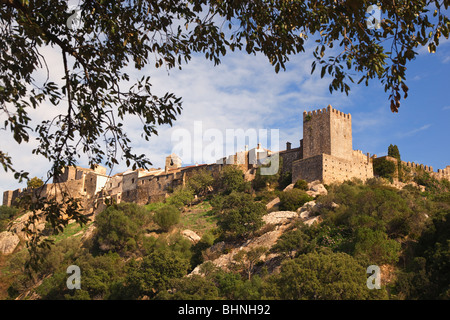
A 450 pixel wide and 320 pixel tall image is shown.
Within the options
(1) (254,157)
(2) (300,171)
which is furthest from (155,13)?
(1) (254,157)

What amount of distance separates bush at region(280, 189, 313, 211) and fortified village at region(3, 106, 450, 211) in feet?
13.8

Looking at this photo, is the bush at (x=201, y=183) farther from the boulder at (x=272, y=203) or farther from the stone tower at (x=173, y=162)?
the boulder at (x=272, y=203)

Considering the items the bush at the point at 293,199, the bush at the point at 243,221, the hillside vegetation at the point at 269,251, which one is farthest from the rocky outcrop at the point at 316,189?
the bush at the point at 243,221

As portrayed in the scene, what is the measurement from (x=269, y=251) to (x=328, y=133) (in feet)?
61.3

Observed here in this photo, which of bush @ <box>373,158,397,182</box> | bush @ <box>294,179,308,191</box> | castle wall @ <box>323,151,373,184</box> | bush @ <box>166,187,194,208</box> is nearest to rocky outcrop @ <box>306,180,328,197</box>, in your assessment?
bush @ <box>294,179,308,191</box>

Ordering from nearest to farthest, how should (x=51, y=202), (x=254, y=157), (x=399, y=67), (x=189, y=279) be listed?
(x=399, y=67), (x=51, y=202), (x=189, y=279), (x=254, y=157)

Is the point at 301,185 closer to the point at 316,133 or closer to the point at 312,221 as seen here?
the point at 316,133

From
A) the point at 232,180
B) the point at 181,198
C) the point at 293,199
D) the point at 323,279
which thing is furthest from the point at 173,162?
the point at 323,279

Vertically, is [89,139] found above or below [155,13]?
below

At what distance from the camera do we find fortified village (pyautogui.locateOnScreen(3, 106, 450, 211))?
45.1 metres

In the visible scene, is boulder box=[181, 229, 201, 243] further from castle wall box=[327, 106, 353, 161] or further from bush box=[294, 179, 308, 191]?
castle wall box=[327, 106, 353, 161]

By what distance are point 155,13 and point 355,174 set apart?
38.6m
